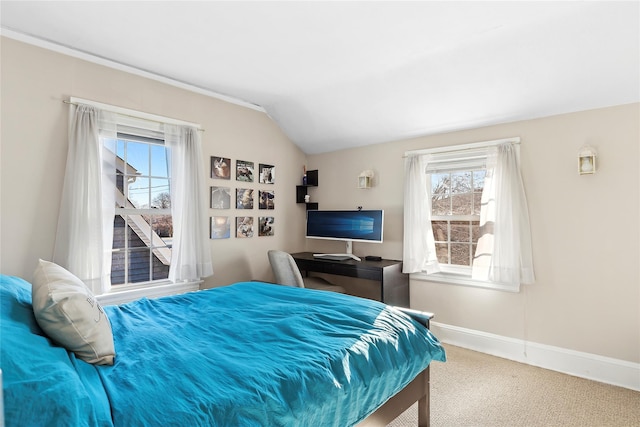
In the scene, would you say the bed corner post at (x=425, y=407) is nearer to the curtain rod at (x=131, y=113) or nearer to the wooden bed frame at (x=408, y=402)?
the wooden bed frame at (x=408, y=402)

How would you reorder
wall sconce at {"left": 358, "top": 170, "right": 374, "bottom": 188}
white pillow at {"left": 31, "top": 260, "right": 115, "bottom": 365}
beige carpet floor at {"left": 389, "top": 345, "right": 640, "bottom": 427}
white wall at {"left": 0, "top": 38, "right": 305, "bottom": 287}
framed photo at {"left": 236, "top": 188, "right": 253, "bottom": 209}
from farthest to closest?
wall sconce at {"left": 358, "top": 170, "right": 374, "bottom": 188} → framed photo at {"left": 236, "top": 188, "right": 253, "bottom": 209} → white wall at {"left": 0, "top": 38, "right": 305, "bottom": 287} → beige carpet floor at {"left": 389, "top": 345, "right": 640, "bottom": 427} → white pillow at {"left": 31, "top": 260, "right": 115, "bottom": 365}

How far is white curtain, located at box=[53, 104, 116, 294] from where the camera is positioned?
2.67 metres

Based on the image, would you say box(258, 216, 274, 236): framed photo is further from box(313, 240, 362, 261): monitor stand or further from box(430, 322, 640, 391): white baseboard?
box(430, 322, 640, 391): white baseboard

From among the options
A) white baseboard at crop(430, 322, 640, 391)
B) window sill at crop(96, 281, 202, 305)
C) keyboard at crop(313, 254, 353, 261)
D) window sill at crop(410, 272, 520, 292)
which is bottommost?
white baseboard at crop(430, 322, 640, 391)

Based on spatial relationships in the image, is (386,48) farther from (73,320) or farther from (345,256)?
(73,320)

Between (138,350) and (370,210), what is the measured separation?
2.86m

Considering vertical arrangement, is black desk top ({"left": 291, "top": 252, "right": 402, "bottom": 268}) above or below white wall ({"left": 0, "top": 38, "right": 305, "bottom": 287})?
below

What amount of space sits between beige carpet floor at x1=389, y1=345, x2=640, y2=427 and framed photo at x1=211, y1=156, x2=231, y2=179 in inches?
108

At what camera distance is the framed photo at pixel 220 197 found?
3.68m

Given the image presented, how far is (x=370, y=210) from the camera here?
12.9 feet

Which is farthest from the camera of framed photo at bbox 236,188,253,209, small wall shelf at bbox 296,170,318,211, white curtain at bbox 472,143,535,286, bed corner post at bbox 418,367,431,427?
small wall shelf at bbox 296,170,318,211

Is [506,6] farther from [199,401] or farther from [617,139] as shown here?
[199,401]

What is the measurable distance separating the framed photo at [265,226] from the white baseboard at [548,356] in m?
2.09

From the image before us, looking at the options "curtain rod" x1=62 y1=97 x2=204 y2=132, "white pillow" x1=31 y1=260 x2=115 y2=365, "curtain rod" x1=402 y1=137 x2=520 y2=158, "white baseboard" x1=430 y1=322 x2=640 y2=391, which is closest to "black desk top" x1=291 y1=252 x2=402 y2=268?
"white baseboard" x1=430 y1=322 x2=640 y2=391
